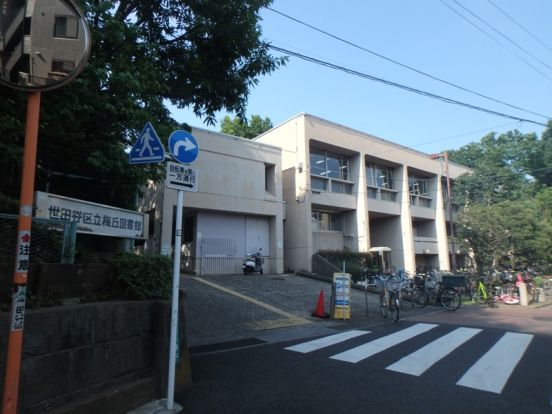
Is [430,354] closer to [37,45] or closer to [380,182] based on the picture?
[37,45]

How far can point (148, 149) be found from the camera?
15.2 feet

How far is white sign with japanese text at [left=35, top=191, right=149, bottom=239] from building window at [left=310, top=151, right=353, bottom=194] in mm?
17080

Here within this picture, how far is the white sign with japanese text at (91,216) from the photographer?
5121mm

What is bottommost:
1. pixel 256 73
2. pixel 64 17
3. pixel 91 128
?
pixel 64 17

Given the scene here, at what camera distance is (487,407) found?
4.32 metres

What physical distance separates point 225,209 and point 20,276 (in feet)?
55.5

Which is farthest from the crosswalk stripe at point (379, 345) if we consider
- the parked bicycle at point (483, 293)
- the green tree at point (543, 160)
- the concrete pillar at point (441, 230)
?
the green tree at point (543, 160)

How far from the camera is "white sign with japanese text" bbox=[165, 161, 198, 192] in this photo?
4.63 meters

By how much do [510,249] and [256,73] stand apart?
21.9 metres

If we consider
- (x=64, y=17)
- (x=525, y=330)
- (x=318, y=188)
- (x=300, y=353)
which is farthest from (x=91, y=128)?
(x=318, y=188)

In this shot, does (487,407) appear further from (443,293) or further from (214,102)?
(443,293)

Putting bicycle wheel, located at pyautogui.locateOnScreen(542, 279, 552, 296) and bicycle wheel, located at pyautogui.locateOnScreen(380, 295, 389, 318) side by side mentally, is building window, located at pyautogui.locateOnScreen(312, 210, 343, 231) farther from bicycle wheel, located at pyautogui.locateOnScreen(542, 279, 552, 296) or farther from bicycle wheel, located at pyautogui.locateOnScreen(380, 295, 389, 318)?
bicycle wheel, located at pyautogui.locateOnScreen(380, 295, 389, 318)

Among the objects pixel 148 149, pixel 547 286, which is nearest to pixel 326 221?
pixel 547 286

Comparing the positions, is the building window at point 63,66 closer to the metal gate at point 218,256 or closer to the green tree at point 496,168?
the metal gate at point 218,256
